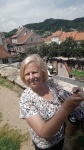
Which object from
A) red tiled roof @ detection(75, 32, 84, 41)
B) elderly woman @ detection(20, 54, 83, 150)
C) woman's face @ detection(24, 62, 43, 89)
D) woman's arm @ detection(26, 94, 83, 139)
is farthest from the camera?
red tiled roof @ detection(75, 32, 84, 41)

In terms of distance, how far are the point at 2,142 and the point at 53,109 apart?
2.20 metres

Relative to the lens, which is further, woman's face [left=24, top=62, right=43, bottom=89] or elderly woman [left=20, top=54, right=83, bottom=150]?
woman's face [left=24, top=62, right=43, bottom=89]

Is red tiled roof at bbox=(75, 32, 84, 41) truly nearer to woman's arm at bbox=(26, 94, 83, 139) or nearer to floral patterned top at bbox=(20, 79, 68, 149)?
floral patterned top at bbox=(20, 79, 68, 149)

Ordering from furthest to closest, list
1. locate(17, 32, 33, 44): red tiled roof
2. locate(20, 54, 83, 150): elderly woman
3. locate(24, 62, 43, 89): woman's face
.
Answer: locate(17, 32, 33, 44): red tiled roof
locate(24, 62, 43, 89): woman's face
locate(20, 54, 83, 150): elderly woman

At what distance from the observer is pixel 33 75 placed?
1575mm

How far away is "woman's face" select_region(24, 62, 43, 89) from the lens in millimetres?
1579

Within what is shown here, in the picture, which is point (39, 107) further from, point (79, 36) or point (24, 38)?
point (79, 36)

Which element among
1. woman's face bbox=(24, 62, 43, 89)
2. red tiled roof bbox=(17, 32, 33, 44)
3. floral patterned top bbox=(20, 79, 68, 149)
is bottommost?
red tiled roof bbox=(17, 32, 33, 44)

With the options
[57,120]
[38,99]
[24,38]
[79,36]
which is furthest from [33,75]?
[79,36]

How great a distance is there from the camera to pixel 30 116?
136 centimetres

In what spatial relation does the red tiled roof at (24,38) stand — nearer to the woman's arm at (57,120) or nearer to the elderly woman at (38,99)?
the elderly woman at (38,99)

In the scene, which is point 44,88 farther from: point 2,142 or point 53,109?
point 2,142

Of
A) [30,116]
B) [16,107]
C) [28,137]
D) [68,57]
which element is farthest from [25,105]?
[68,57]

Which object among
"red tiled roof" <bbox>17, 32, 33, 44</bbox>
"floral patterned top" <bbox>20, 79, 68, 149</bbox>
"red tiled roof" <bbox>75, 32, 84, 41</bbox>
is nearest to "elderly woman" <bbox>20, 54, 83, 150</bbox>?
"floral patterned top" <bbox>20, 79, 68, 149</bbox>
